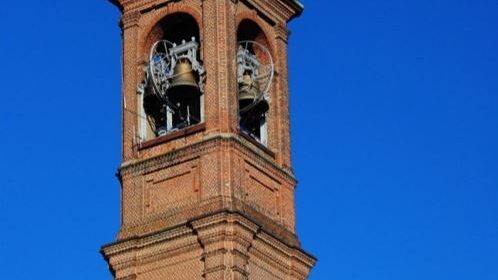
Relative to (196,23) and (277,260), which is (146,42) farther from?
(277,260)

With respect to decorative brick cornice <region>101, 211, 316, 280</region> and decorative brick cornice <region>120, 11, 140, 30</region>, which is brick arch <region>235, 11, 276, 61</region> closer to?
decorative brick cornice <region>120, 11, 140, 30</region>

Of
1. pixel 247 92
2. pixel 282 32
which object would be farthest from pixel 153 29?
pixel 282 32

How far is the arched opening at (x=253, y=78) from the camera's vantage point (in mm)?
43812

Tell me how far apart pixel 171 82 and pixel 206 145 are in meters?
2.34

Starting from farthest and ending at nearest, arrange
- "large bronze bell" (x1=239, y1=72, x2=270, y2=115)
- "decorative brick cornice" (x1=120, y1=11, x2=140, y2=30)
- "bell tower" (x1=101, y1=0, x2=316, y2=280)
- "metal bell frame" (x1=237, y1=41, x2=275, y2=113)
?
"decorative brick cornice" (x1=120, y1=11, x2=140, y2=30)
"metal bell frame" (x1=237, y1=41, x2=275, y2=113)
"large bronze bell" (x1=239, y1=72, x2=270, y2=115)
"bell tower" (x1=101, y1=0, x2=316, y2=280)

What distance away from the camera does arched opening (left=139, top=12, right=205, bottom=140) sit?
43.2 meters

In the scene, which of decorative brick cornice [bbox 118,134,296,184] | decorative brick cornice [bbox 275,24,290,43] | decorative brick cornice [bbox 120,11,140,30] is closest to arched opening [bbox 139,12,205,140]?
decorative brick cornice [bbox 120,11,140,30]

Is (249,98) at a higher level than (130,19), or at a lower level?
lower

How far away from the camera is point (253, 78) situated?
44.4m

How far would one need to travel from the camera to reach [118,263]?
41.8 metres

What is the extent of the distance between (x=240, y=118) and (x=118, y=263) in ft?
16.3

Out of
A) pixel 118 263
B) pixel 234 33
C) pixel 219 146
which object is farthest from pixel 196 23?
pixel 118 263

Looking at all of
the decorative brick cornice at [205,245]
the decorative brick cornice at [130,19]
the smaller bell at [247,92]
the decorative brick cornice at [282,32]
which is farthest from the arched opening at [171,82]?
the decorative brick cornice at [205,245]

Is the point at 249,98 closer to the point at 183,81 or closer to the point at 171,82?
the point at 183,81
